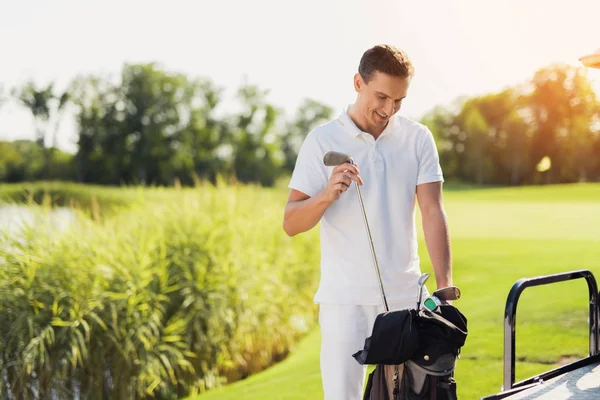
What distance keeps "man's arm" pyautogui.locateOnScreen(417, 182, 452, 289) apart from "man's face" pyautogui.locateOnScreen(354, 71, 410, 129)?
0.25 metres

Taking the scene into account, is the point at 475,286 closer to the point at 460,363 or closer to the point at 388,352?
the point at 460,363

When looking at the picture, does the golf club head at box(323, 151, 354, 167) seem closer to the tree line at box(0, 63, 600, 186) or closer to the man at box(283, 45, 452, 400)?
the man at box(283, 45, 452, 400)

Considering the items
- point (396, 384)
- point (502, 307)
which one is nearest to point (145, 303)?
point (502, 307)

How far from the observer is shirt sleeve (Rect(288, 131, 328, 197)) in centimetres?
247

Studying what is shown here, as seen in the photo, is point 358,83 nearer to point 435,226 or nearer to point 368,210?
point 368,210

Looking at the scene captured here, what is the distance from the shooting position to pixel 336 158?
227cm

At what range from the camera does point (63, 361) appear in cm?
611

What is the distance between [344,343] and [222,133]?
3879cm

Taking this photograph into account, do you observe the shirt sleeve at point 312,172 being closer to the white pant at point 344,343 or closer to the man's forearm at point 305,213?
the man's forearm at point 305,213

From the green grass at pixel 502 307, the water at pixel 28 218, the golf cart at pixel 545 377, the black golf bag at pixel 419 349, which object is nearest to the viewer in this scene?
the black golf bag at pixel 419 349

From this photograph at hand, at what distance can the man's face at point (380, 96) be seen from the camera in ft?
7.69

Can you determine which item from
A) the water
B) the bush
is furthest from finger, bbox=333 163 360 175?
the water

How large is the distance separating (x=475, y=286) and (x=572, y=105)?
30.1m

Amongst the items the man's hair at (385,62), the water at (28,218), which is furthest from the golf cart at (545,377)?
the water at (28,218)
